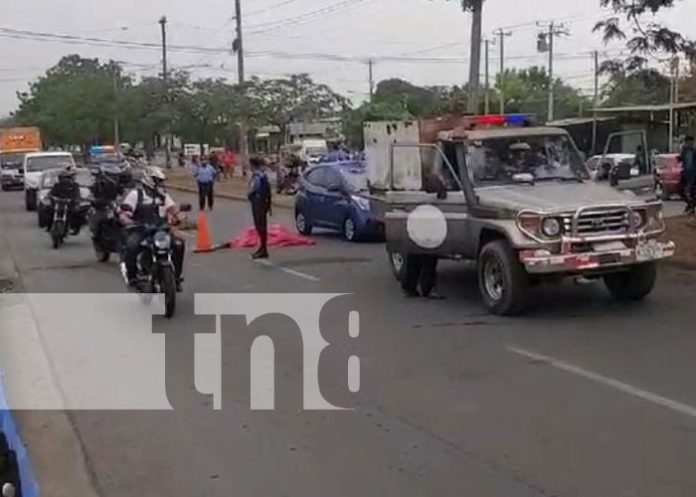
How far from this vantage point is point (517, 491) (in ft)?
19.1

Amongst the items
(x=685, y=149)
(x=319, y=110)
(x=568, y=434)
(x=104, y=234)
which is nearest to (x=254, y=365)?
(x=568, y=434)

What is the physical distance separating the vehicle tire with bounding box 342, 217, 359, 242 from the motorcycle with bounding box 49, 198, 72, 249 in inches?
220

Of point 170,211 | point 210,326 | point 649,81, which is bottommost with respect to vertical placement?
point 210,326

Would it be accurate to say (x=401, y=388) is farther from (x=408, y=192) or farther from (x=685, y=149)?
(x=685, y=149)

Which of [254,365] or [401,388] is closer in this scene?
[401,388]

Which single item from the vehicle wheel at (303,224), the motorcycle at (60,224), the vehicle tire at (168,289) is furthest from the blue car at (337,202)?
the vehicle tire at (168,289)

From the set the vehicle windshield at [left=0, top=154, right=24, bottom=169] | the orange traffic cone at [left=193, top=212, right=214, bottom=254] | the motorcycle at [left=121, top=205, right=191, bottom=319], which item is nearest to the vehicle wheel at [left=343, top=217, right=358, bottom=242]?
the orange traffic cone at [left=193, top=212, right=214, bottom=254]

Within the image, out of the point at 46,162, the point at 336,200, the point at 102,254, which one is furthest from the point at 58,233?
the point at 46,162

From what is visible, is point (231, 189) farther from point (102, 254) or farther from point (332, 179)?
point (102, 254)

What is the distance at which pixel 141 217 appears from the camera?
13.0 m

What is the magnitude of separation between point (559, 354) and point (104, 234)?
1032 centimetres

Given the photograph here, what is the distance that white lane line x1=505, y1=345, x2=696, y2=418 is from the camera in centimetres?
752

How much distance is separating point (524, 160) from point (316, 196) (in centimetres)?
1048

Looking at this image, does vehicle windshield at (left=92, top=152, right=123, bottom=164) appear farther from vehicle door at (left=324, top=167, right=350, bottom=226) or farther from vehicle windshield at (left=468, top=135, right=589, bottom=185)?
vehicle windshield at (left=468, top=135, right=589, bottom=185)
